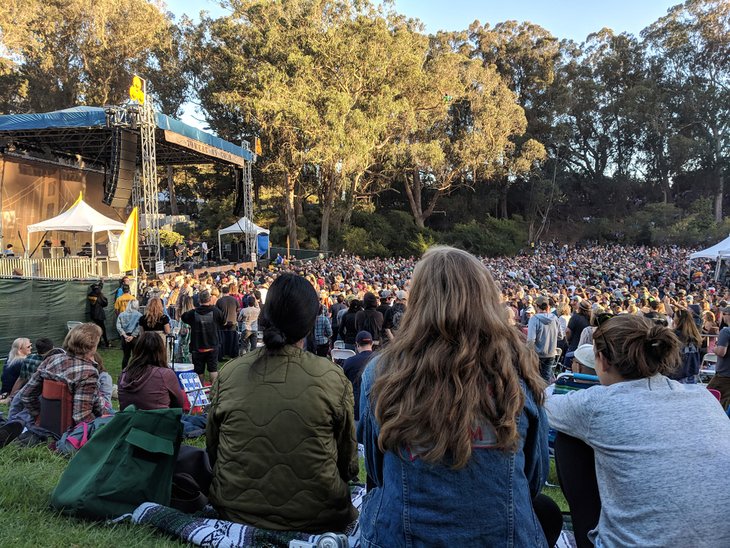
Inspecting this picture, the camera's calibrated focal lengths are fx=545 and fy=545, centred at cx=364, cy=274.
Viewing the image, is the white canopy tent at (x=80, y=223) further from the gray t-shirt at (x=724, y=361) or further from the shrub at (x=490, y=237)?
the shrub at (x=490, y=237)

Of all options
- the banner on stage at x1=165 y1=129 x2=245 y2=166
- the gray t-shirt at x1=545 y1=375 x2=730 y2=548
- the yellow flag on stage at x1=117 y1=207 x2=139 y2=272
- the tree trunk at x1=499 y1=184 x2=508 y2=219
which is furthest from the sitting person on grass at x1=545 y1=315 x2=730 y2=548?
the tree trunk at x1=499 y1=184 x2=508 y2=219

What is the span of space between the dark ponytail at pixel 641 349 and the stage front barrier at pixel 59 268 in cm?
1285

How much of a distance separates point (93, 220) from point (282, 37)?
16.4 m

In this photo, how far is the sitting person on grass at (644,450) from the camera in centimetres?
165

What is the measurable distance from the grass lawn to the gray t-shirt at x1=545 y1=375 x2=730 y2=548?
1742 millimetres

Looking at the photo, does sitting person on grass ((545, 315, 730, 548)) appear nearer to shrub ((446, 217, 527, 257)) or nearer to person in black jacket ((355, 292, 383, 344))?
person in black jacket ((355, 292, 383, 344))

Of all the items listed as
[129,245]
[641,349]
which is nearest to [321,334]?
[129,245]

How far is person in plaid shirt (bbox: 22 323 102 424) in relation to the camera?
378 cm

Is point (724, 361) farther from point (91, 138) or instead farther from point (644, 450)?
point (91, 138)

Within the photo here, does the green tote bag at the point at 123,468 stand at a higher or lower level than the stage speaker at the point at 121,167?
lower

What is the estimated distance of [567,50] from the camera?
43094 millimetres

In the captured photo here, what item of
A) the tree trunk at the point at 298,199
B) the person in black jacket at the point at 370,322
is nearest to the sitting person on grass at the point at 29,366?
the person in black jacket at the point at 370,322

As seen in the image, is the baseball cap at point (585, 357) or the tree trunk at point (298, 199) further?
the tree trunk at point (298, 199)

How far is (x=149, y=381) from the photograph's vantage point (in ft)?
12.6
